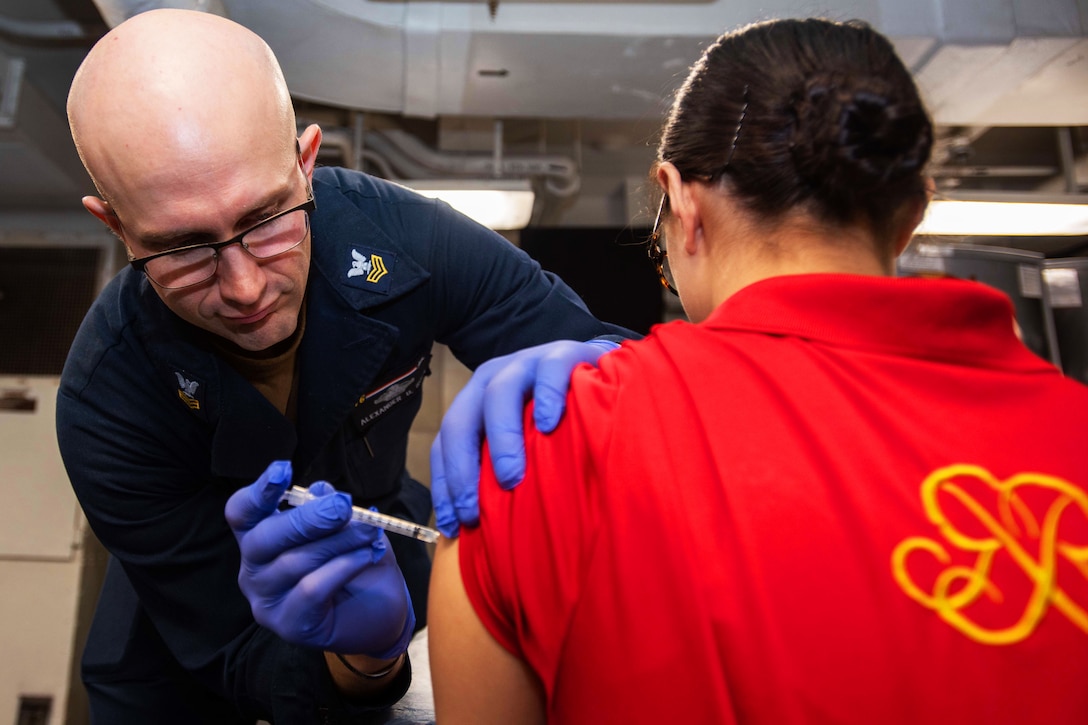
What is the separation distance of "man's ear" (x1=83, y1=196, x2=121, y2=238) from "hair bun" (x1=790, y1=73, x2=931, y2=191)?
2.90ft

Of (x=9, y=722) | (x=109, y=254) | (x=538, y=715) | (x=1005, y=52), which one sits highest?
(x=1005, y=52)

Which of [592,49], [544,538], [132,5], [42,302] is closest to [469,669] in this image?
[544,538]

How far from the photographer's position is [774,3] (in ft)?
5.97

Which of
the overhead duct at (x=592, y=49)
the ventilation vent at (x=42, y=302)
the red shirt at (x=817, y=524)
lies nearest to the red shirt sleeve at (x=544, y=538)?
the red shirt at (x=817, y=524)

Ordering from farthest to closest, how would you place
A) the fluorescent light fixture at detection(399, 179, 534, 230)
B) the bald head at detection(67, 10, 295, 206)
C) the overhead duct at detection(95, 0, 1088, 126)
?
the fluorescent light fixture at detection(399, 179, 534, 230)
the overhead duct at detection(95, 0, 1088, 126)
the bald head at detection(67, 10, 295, 206)

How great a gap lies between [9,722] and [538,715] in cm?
323

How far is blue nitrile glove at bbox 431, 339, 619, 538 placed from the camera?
0.71 metres

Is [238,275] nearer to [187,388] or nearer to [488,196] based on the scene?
[187,388]

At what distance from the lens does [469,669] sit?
0.70 meters

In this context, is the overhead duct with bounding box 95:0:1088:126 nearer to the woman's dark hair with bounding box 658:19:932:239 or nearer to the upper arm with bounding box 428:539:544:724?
the woman's dark hair with bounding box 658:19:932:239

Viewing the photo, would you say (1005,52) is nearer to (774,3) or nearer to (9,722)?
(774,3)

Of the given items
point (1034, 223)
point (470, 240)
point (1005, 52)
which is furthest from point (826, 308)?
point (1034, 223)

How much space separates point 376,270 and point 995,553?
3.17ft

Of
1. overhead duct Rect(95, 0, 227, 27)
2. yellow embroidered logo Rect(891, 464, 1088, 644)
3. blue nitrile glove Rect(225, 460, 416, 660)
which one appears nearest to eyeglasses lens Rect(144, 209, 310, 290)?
blue nitrile glove Rect(225, 460, 416, 660)
